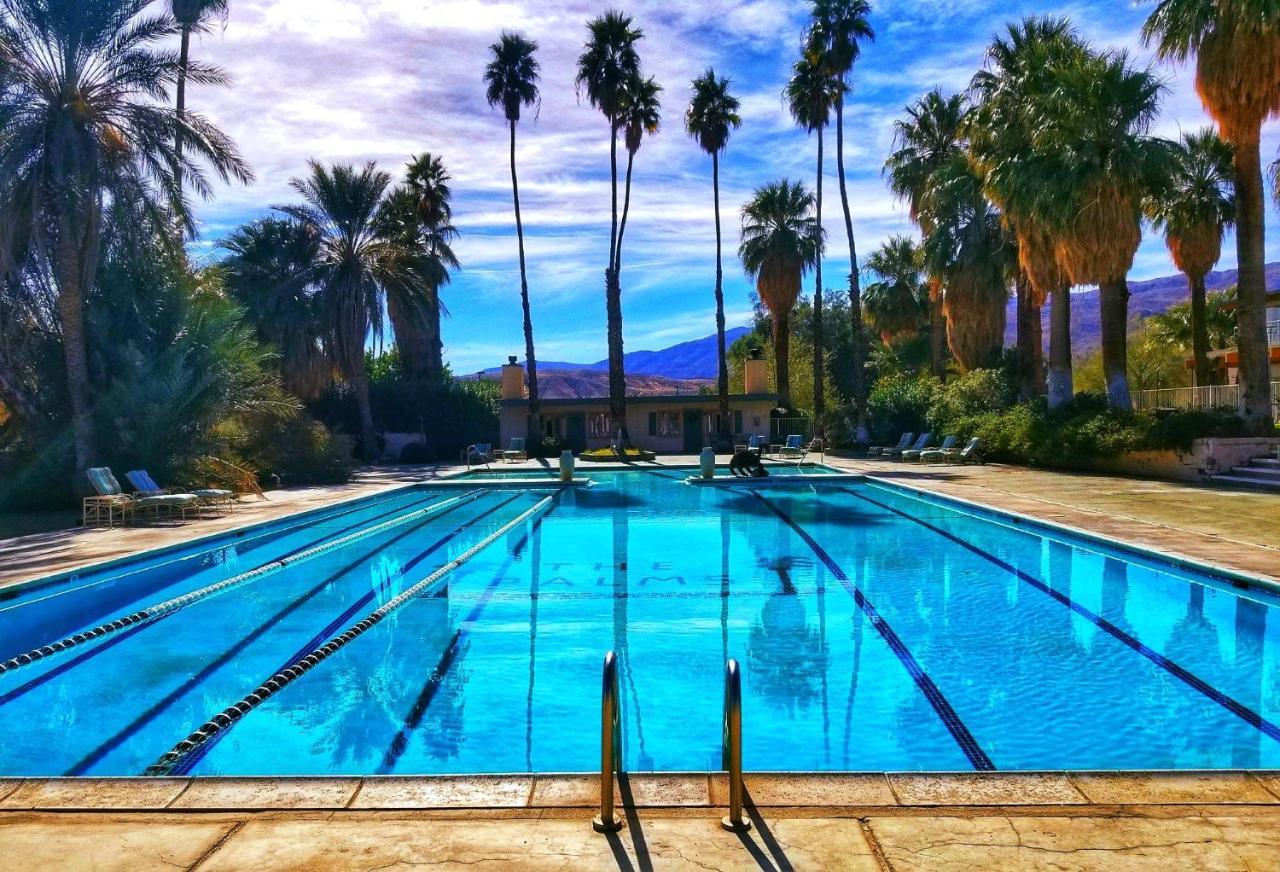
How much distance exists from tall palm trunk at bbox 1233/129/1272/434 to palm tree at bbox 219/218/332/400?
26.3 metres

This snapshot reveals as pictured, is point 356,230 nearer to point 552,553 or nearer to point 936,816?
point 552,553

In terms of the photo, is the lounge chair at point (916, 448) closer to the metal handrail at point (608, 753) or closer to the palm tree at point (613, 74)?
the palm tree at point (613, 74)

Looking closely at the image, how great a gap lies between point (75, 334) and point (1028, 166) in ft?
69.2

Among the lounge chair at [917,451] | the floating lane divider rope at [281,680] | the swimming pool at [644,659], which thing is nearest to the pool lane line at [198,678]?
the swimming pool at [644,659]

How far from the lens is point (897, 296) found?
41656 mm

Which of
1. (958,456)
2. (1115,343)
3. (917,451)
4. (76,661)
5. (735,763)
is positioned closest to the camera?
(735,763)

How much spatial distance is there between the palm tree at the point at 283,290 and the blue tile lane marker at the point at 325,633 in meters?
A: 16.8

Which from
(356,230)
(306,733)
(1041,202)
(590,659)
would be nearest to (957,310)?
(1041,202)

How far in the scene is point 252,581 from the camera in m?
10.7

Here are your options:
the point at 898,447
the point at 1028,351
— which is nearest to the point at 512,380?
the point at 898,447

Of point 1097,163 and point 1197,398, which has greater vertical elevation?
point 1097,163

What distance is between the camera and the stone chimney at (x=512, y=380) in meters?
36.6

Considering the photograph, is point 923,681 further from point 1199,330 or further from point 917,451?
point 1199,330

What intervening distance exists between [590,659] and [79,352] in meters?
14.5
